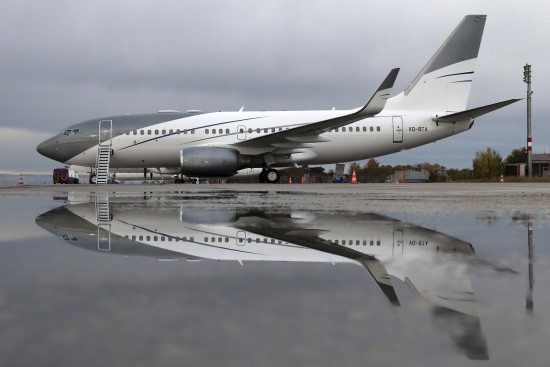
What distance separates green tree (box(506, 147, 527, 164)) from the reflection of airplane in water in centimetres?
7338

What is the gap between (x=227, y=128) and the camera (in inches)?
693

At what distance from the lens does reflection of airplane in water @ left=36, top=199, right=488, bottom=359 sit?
5.39 ft

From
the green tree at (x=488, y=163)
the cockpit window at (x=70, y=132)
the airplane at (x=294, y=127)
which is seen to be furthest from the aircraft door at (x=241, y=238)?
the green tree at (x=488, y=163)

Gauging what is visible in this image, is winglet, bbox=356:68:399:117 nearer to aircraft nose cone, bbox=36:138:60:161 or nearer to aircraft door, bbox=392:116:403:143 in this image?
aircraft door, bbox=392:116:403:143

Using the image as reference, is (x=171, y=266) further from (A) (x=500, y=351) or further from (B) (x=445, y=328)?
(A) (x=500, y=351)

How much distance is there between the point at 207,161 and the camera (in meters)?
15.7

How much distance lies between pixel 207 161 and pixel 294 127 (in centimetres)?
344

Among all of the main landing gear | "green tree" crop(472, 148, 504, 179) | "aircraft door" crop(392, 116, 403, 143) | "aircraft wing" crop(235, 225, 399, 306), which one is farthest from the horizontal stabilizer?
"green tree" crop(472, 148, 504, 179)

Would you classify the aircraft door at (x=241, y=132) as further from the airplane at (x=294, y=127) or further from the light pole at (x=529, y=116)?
the light pole at (x=529, y=116)

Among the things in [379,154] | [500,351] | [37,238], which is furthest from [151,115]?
[500,351]

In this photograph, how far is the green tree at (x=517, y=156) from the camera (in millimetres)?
68938

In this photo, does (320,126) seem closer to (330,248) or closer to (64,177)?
(330,248)

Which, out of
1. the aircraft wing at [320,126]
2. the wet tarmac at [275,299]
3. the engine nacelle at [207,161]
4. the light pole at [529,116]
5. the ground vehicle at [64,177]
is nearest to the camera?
the wet tarmac at [275,299]

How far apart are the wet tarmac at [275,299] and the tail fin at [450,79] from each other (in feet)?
51.7
